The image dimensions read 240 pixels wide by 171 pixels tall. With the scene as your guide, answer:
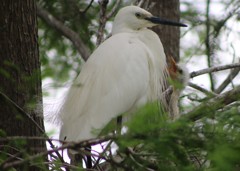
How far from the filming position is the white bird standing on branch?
3031mm

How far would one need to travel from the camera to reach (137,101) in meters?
3.25

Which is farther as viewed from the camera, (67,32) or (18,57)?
(67,32)

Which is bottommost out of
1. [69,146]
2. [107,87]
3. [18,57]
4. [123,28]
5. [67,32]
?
[69,146]

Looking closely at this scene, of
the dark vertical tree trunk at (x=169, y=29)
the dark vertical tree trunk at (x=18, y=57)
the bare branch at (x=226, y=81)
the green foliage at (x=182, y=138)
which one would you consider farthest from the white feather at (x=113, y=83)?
the green foliage at (x=182, y=138)

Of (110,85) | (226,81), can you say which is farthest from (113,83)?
(226,81)

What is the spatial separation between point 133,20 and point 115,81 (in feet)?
1.75

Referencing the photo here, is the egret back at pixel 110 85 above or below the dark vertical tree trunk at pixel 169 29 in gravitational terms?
below

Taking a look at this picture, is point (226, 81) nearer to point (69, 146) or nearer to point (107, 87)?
point (107, 87)

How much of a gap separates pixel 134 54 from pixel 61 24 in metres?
1.15

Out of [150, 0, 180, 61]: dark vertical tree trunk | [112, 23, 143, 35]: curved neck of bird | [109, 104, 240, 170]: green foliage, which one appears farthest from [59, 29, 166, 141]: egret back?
[109, 104, 240, 170]: green foliage

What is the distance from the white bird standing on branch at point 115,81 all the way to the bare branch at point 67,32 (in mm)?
537

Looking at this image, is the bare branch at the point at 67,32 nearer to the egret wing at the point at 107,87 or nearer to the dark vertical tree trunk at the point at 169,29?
the dark vertical tree trunk at the point at 169,29

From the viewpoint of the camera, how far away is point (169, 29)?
4.09m

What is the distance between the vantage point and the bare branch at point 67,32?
160 inches
